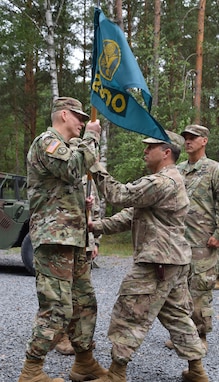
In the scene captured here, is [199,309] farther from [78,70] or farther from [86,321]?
[78,70]

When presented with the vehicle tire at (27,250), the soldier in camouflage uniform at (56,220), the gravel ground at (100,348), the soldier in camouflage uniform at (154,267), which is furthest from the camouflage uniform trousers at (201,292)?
the vehicle tire at (27,250)

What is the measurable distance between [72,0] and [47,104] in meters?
3.95

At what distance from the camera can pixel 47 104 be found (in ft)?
66.3

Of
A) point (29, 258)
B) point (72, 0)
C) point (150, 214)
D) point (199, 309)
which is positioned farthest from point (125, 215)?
point (72, 0)

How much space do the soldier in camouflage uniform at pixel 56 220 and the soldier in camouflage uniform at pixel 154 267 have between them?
10.4 inches

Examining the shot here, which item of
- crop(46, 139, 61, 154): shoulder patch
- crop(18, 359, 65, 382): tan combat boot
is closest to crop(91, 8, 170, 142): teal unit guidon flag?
crop(46, 139, 61, 154): shoulder patch

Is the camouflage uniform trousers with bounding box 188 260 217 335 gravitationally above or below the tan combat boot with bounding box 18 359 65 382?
above

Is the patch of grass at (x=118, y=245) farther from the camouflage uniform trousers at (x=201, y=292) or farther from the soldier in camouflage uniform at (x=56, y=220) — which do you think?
the soldier in camouflage uniform at (x=56, y=220)

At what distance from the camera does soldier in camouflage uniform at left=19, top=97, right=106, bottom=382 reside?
130 inches

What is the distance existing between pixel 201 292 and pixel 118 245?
11.1 meters

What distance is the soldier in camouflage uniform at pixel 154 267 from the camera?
3502 millimetres

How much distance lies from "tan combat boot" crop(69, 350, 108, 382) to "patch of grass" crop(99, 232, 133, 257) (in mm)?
8987

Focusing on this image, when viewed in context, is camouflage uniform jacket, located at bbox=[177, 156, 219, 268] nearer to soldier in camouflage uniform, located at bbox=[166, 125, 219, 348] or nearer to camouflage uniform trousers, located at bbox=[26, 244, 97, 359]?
soldier in camouflage uniform, located at bbox=[166, 125, 219, 348]

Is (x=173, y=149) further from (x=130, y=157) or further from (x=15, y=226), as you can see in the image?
(x=130, y=157)
